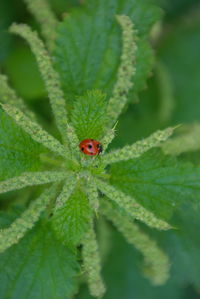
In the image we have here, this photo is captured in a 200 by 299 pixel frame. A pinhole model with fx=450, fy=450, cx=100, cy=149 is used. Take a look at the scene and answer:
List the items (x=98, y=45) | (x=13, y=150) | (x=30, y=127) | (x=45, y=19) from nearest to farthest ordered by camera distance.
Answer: (x=30, y=127), (x=13, y=150), (x=98, y=45), (x=45, y=19)

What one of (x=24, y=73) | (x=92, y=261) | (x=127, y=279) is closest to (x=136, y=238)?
(x=92, y=261)

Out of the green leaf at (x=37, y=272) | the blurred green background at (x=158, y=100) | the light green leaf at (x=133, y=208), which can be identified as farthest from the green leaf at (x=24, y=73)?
the light green leaf at (x=133, y=208)

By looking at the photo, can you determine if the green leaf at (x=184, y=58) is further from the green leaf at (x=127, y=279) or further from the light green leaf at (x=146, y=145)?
the light green leaf at (x=146, y=145)

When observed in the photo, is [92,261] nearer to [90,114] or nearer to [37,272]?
[37,272]

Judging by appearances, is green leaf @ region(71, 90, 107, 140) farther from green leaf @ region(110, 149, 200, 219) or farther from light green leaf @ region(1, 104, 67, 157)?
green leaf @ region(110, 149, 200, 219)

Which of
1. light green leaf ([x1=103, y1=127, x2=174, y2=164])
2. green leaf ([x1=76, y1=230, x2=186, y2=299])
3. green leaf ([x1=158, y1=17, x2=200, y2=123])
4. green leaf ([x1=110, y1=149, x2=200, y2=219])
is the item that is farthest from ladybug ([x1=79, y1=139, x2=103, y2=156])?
green leaf ([x1=158, y1=17, x2=200, y2=123])

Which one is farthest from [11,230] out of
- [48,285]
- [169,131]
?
[169,131]

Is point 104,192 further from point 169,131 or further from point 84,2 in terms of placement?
point 84,2
